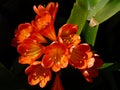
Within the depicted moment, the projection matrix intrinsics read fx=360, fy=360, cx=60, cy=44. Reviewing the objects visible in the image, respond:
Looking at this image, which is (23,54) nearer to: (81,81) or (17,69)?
(17,69)

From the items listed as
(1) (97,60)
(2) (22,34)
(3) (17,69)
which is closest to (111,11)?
(1) (97,60)

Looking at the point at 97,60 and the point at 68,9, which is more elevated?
the point at 68,9

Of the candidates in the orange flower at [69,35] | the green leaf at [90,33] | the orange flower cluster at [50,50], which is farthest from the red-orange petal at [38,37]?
the green leaf at [90,33]

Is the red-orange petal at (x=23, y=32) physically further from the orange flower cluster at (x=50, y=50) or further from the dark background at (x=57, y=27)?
the dark background at (x=57, y=27)

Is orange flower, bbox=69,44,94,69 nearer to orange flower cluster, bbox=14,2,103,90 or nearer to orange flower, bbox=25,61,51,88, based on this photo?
orange flower cluster, bbox=14,2,103,90

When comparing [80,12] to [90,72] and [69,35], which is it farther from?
[90,72]
